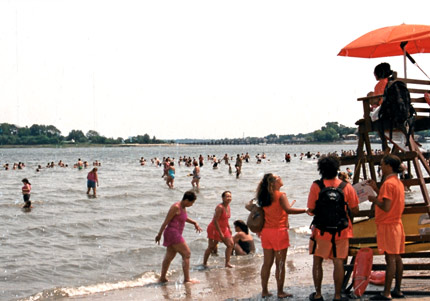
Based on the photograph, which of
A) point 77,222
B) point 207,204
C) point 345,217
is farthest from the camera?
point 207,204

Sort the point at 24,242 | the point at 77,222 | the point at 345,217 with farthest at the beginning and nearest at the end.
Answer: the point at 77,222
the point at 24,242
the point at 345,217

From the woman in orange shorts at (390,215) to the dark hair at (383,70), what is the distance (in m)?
1.28

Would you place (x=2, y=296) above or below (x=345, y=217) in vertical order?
below

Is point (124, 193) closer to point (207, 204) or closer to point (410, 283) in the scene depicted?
point (207, 204)

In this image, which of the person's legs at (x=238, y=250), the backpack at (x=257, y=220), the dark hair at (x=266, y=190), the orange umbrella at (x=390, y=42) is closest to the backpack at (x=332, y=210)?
the dark hair at (x=266, y=190)

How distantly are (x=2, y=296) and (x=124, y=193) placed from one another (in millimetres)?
20604

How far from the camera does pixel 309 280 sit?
8953 mm

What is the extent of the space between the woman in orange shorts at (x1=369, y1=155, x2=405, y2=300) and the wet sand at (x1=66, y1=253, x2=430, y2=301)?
561 millimetres

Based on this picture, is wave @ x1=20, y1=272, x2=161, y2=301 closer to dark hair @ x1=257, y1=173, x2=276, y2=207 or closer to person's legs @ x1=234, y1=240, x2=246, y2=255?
person's legs @ x1=234, y1=240, x2=246, y2=255

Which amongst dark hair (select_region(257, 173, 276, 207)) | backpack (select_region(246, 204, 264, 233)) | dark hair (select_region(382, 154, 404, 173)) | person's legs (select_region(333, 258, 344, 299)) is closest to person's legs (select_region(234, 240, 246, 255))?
backpack (select_region(246, 204, 264, 233))

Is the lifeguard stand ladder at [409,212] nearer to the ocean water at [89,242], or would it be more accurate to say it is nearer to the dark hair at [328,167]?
the dark hair at [328,167]

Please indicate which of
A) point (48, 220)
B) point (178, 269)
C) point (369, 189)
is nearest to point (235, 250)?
point (178, 269)

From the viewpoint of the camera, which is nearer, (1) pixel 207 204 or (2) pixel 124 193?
(1) pixel 207 204

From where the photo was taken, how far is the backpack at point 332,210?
247 inches
